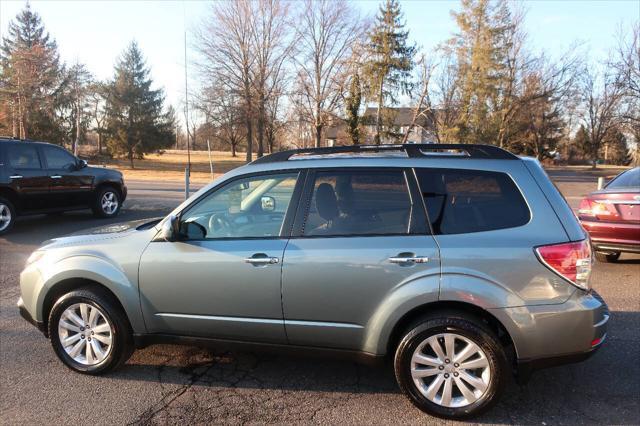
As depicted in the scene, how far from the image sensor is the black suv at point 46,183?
30.4 feet

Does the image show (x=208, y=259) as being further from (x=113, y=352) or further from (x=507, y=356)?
(x=507, y=356)

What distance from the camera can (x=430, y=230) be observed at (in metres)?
3.09

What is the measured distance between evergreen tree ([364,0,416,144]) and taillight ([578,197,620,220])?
93.2ft

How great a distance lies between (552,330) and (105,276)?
3.14 m

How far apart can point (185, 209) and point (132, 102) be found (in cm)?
4842

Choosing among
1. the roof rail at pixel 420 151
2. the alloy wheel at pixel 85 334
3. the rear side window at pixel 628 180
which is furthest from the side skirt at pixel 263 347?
the rear side window at pixel 628 180

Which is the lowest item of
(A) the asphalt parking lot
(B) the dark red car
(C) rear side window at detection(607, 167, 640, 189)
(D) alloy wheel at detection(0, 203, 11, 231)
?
(A) the asphalt parking lot

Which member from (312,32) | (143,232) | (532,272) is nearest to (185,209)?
(143,232)

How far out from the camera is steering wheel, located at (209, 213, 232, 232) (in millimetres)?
3517

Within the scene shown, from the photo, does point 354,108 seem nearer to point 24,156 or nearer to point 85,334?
point 24,156

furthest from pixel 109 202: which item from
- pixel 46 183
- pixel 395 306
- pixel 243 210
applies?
pixel 395 306

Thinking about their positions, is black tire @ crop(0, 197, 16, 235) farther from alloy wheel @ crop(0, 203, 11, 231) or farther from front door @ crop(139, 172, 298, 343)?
front door @ crop(139, 172, 298, 343)

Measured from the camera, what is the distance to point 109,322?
3.56 metres

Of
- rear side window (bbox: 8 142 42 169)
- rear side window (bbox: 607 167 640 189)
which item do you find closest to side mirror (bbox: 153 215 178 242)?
rear side window (bbox: 607 167 640 189)
